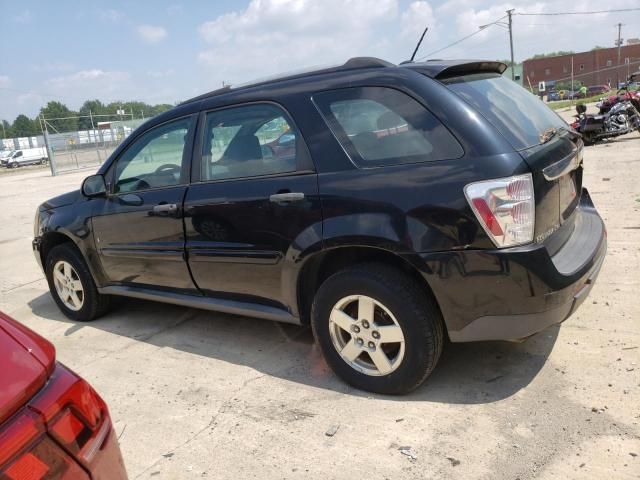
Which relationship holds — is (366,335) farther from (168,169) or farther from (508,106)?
(168,169)

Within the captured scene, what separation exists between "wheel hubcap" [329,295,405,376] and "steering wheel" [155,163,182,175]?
1615mm

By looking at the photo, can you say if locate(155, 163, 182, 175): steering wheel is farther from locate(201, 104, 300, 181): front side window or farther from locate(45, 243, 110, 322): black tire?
locate(45, 243, 110, 322): black tire

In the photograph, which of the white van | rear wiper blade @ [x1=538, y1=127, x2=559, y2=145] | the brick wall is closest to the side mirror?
rear wiper blade @ [x1=538, y1=127, x2=559, y2=145]

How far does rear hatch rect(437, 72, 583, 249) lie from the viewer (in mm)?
2719

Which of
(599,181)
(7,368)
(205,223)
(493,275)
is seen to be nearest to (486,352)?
(493,275)

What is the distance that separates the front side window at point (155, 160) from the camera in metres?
3.89

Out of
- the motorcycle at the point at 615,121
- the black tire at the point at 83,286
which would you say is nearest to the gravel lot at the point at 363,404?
the black tire at the point at 83,286

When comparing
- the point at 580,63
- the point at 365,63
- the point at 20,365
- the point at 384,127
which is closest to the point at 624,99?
the point at 365,63

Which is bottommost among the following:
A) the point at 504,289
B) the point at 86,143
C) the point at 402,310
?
the point at 402,310

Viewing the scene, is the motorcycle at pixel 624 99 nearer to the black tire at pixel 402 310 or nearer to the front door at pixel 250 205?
the front door at pixel 250 205

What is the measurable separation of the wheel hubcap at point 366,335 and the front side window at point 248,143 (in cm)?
90

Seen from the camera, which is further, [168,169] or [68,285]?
[68,285]

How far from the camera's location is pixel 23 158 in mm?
44969

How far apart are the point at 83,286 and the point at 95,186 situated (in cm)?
93
